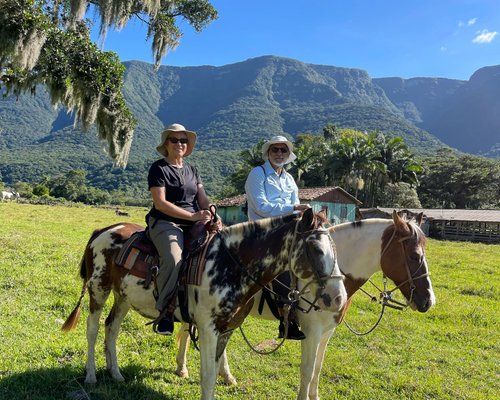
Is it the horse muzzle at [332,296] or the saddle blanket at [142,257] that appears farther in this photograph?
the saddle blanket at [142,257]

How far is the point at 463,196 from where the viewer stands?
55844 mm

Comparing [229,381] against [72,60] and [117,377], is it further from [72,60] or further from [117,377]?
[72,60]

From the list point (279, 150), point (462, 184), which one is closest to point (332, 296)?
point (279, 150)

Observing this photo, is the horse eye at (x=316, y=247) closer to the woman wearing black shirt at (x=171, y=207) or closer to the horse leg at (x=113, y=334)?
the woman wearing black shirt at (x=171, y=207)

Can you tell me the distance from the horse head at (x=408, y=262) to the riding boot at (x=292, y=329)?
4.12ft

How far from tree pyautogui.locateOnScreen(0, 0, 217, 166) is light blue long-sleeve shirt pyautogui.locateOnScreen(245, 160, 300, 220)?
650 cm

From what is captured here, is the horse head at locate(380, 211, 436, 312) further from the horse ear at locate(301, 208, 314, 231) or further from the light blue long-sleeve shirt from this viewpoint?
the horse ear at locate(301, 208, 314, 231)

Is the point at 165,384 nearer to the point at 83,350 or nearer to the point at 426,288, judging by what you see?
the point at 83,350

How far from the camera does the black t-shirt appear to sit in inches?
159

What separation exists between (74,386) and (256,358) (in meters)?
2.55

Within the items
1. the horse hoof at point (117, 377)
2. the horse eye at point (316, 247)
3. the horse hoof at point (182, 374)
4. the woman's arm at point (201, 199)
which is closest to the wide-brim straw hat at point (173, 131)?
the woman's arm at point (201, 199)

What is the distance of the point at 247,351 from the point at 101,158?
135003 mm

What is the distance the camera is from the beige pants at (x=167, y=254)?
12.5ft

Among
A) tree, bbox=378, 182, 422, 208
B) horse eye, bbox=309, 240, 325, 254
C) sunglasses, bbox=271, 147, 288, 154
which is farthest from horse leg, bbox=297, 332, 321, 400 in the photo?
tree, bbox=378, 182, 422, 208
